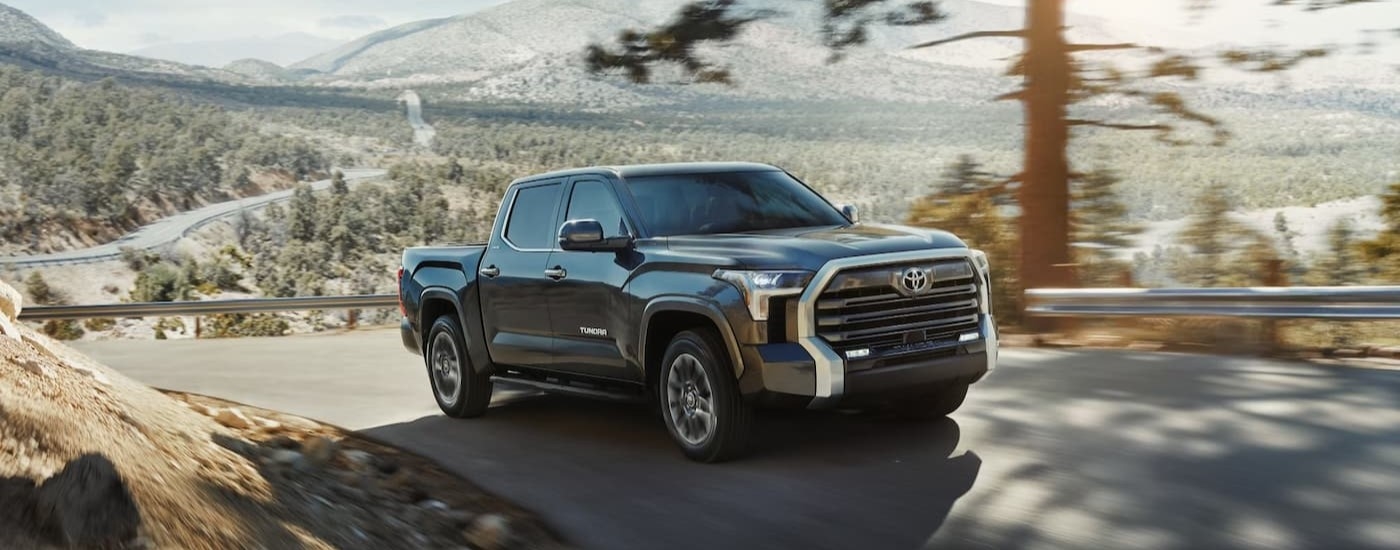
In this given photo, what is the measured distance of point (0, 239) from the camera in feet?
183

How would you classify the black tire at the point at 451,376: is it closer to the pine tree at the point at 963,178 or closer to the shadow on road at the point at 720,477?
the shadow on road at the point at 720,477

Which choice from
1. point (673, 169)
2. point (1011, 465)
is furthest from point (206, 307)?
point (1011, 465)

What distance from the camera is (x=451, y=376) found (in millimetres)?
10656

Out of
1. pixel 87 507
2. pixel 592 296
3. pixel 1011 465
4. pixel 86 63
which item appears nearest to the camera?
pixel 87 507

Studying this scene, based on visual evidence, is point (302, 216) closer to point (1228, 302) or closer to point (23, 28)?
point (1228, 302)

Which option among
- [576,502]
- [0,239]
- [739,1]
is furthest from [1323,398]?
[0,239]

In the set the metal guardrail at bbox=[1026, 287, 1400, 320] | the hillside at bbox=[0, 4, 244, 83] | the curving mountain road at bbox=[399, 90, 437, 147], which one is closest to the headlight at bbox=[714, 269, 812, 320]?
the metal guardrail at bbox=[1026, 287, 1400, 320]

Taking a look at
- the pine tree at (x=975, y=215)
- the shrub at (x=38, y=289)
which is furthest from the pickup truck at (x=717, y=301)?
the shrub at (x=38, y=289)

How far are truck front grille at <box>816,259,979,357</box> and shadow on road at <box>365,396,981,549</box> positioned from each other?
0.69 meters

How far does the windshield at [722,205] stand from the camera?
8.64 metres

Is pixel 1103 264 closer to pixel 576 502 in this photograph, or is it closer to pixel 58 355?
pixel 576 502

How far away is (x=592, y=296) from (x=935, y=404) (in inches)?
87.8

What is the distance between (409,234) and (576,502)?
48651 mm

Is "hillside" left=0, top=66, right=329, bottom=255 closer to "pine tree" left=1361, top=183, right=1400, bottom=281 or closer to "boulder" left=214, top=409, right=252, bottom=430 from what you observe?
"boulder" left=214, top=409, right=252, bottom=430
